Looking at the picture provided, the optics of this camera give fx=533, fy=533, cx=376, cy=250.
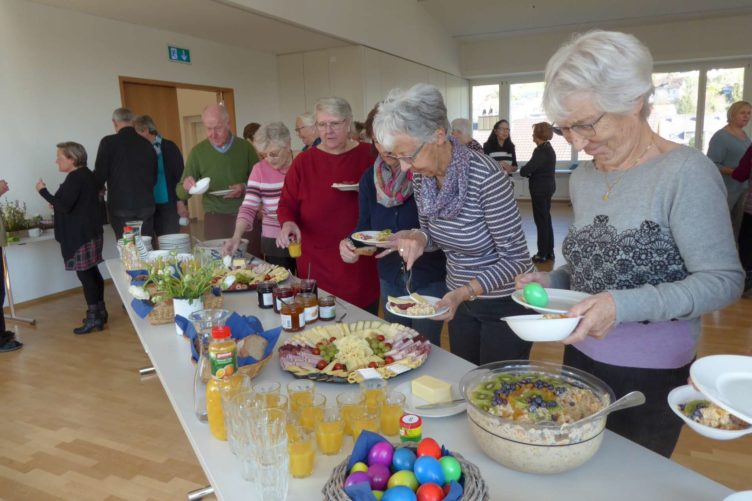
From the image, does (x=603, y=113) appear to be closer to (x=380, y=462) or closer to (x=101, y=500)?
(x=380, y=462)

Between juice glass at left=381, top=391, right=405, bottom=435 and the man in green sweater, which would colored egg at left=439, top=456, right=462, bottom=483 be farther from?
the man in green sweater

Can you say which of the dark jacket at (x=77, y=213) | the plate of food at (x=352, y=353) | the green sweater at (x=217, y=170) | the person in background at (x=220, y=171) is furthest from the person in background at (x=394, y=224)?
the dark jacket at (x=77, y=213)

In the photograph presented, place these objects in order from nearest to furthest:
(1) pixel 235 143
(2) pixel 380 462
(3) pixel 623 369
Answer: (2) pixel 380 462 < (3) pixel 623 369 < (1) pixel 235 143

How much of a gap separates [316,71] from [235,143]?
390cm

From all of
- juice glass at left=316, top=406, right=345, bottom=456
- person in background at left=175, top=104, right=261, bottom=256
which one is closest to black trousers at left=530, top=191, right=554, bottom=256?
person in background at left=175, top=104, right=261, bottom=256

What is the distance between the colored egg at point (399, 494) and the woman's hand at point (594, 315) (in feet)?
1.56

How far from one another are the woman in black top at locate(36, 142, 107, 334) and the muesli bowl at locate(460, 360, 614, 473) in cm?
384

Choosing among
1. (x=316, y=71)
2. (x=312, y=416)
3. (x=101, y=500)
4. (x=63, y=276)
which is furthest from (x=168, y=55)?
(x=312, y=416)

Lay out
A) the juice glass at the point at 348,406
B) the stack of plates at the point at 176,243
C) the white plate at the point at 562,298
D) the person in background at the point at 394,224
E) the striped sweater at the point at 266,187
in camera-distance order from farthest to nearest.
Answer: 1. the striped sweater at the point at 266,187
2. the stack of plates at the point at 176,243
3. the person in background at the point at 394,224
4. the white plate at the point at 562,298
5. the juice glass at the point at 348,406

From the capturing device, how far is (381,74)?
25.8ft

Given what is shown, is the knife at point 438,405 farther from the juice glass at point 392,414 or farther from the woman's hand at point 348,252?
the woman's hand at point 348,252

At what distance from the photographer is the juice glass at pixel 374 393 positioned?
121 centimetres

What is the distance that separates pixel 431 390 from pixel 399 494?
51 centimetres

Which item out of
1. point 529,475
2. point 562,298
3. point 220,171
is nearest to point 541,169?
point 220,171
